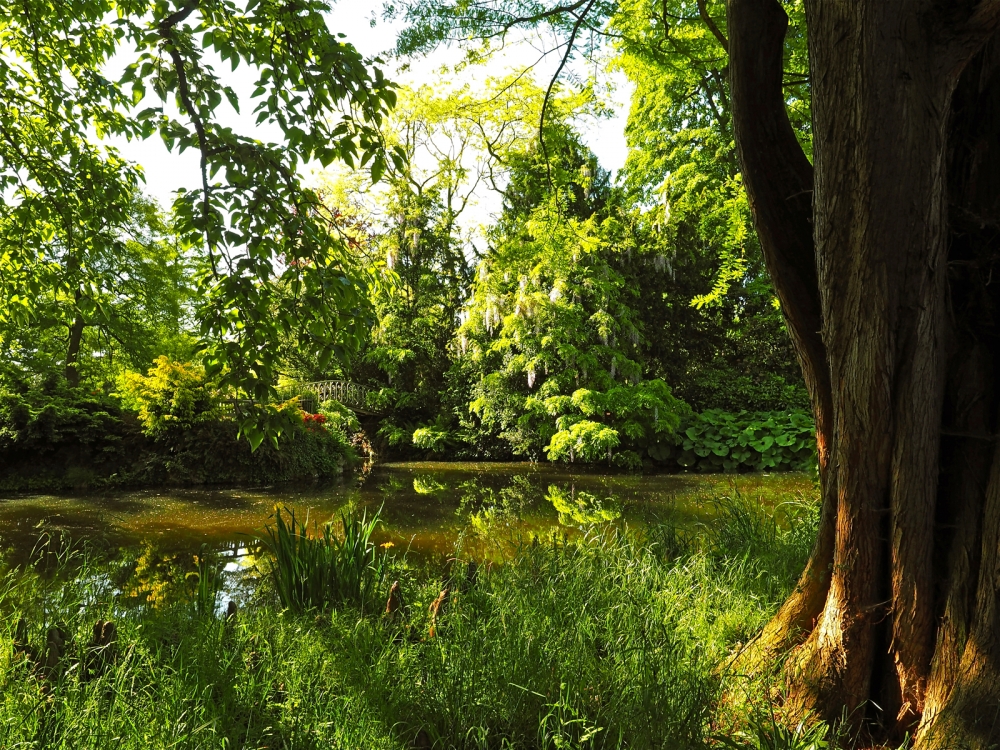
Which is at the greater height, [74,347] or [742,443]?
[74,347]

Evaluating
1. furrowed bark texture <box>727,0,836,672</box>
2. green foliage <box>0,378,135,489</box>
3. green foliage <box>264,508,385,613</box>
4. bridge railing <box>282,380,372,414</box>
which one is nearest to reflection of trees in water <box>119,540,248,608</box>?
green foliage <box>264,508,385,613</box>

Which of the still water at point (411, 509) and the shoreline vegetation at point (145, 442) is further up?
the shoreline vegetation at point (145, 442)

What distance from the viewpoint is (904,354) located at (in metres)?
1.88

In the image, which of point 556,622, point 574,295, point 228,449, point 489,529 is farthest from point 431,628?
point 574,295

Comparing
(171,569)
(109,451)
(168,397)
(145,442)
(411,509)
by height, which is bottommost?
(171,569)

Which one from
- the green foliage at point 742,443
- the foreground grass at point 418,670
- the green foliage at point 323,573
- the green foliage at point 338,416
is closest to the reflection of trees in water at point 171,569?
the green foliage at point 323,573

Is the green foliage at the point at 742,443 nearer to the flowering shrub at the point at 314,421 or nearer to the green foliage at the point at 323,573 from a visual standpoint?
the flowering shrub at the point at 314,421

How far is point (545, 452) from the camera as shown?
1385 centimetres

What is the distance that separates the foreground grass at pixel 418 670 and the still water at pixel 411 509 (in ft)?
5.68

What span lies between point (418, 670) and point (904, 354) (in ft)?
6.09

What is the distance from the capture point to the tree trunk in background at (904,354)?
5.78 feet

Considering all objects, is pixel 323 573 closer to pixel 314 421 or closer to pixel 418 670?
pixel 418 670

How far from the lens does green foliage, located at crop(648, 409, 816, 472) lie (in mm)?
12094

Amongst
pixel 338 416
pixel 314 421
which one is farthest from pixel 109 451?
pixel 338 416
